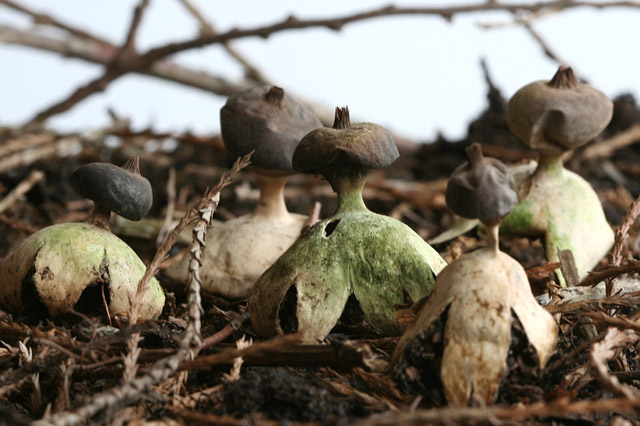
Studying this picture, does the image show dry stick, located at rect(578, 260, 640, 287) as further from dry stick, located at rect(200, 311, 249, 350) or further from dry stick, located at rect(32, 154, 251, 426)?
dry stick, located at rect(32, 154, 251, 426)

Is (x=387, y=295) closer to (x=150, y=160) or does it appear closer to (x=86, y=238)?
(x=86, y=238)

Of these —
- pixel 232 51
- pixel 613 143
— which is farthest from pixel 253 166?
pixel 232 51

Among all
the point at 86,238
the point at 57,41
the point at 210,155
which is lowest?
the point at 210,155

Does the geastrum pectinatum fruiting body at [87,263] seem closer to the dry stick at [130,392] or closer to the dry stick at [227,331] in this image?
the dry stick at [227,331]

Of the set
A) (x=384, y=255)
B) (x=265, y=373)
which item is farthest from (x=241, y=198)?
(x=265, y=373)

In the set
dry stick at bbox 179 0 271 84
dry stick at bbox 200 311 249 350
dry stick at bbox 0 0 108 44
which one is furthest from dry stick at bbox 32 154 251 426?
dry stick at bbox 179 0 271 84

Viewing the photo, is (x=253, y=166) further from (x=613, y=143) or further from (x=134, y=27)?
(x=613, y=143)
